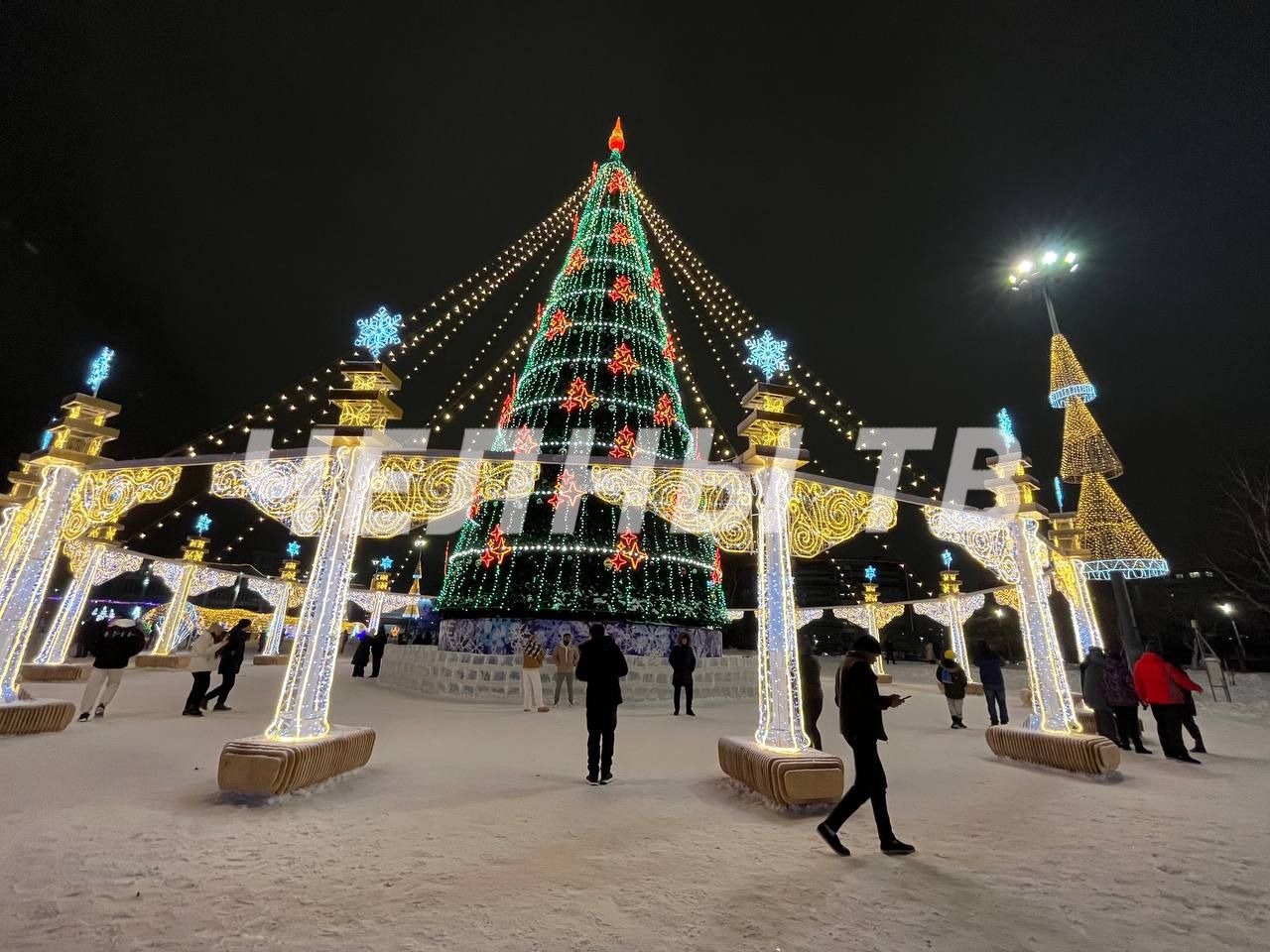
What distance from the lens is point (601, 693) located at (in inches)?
220

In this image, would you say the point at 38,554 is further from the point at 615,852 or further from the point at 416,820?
the point at 615,852

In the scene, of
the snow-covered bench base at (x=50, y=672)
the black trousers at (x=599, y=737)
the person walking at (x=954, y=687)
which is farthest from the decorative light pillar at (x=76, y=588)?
the person walking at (x=954, y=687)

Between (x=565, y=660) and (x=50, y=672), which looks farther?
(x=50, y=672)

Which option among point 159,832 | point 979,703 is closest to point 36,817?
point 159,832

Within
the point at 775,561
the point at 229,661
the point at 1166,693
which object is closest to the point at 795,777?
the point at 775,561

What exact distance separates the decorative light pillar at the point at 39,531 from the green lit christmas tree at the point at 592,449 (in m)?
7.21

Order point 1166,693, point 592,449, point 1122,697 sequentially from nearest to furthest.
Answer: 1. point 1166,693
2. point 1122,697
3. point 592,449

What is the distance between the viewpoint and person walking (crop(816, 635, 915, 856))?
12.2 ft

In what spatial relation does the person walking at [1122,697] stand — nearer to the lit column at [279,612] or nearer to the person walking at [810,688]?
the person walking at [810,688]

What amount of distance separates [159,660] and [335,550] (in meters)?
16.3

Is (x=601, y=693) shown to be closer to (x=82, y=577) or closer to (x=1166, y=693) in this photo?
(x=1166, y=693)

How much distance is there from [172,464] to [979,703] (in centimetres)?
1830

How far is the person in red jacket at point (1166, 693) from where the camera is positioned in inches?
288

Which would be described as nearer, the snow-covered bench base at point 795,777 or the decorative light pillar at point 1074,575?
the snow-covered bench base at point 795,777
